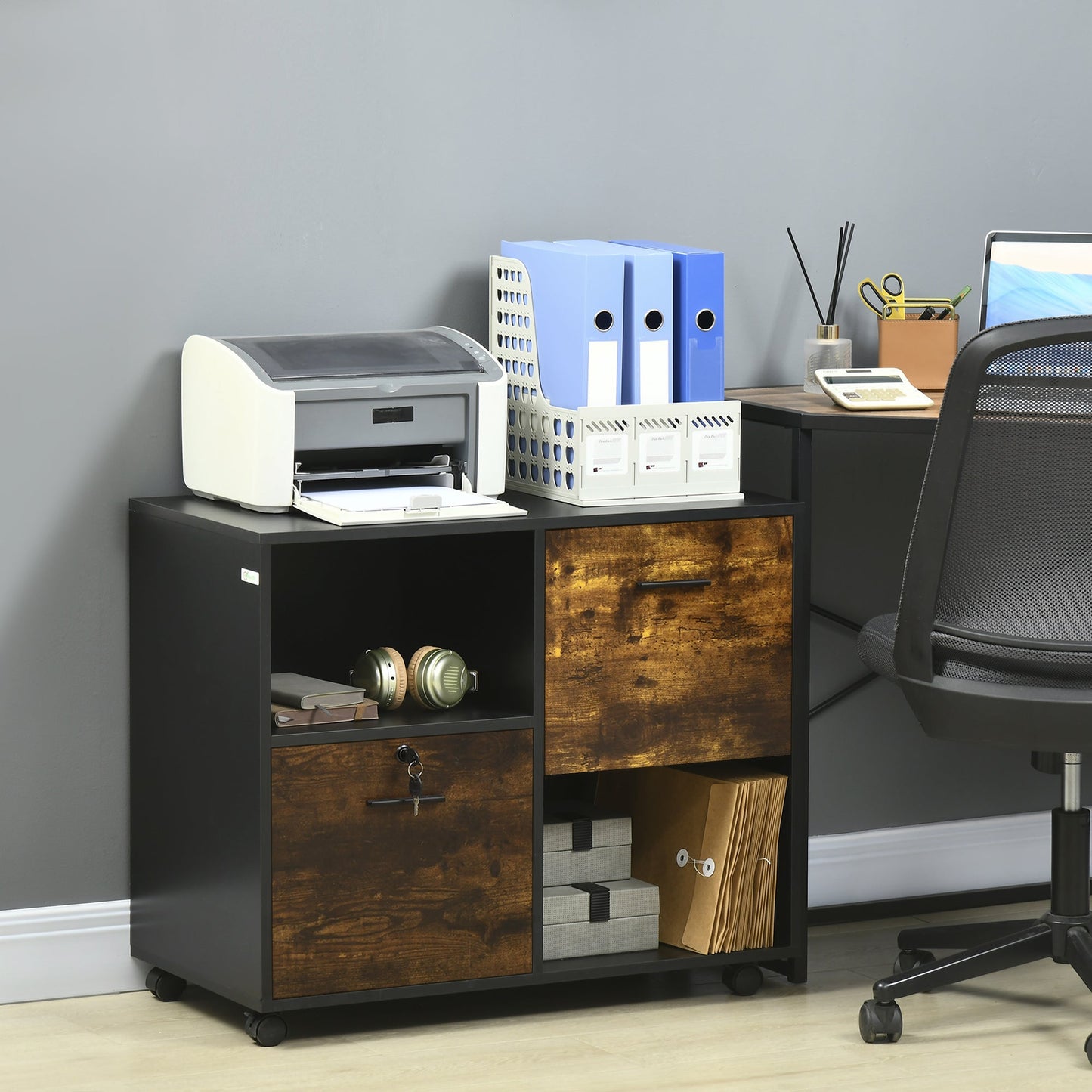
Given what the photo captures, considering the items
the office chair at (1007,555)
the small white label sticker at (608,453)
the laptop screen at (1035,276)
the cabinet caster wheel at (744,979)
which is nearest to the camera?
the office chair at (1007,555)

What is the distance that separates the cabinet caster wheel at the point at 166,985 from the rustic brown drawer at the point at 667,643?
693 millimetres

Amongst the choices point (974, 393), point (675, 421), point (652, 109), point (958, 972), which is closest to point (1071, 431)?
point (974, 393)

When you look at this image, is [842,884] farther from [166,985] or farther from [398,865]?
[166,985]

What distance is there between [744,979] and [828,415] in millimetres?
886

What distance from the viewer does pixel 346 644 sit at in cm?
306

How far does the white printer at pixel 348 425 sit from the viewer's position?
2.66 m

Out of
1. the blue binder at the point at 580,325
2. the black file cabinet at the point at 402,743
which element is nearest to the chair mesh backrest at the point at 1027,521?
the black file cabinet at the point at 402,743

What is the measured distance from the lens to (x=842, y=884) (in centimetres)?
343

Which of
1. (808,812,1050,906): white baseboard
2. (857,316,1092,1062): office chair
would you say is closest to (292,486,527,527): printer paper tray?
(857,316,1092,1062): office chair

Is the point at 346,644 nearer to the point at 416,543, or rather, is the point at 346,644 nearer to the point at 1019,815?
the point at 416,543

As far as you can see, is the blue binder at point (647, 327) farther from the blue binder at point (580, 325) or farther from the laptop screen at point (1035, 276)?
the laptop screen at point (1035, 276)

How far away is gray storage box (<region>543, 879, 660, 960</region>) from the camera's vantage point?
2855mm

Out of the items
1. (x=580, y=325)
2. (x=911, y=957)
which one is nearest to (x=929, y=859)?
(x=911, y=957)

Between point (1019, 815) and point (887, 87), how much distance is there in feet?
4.54
